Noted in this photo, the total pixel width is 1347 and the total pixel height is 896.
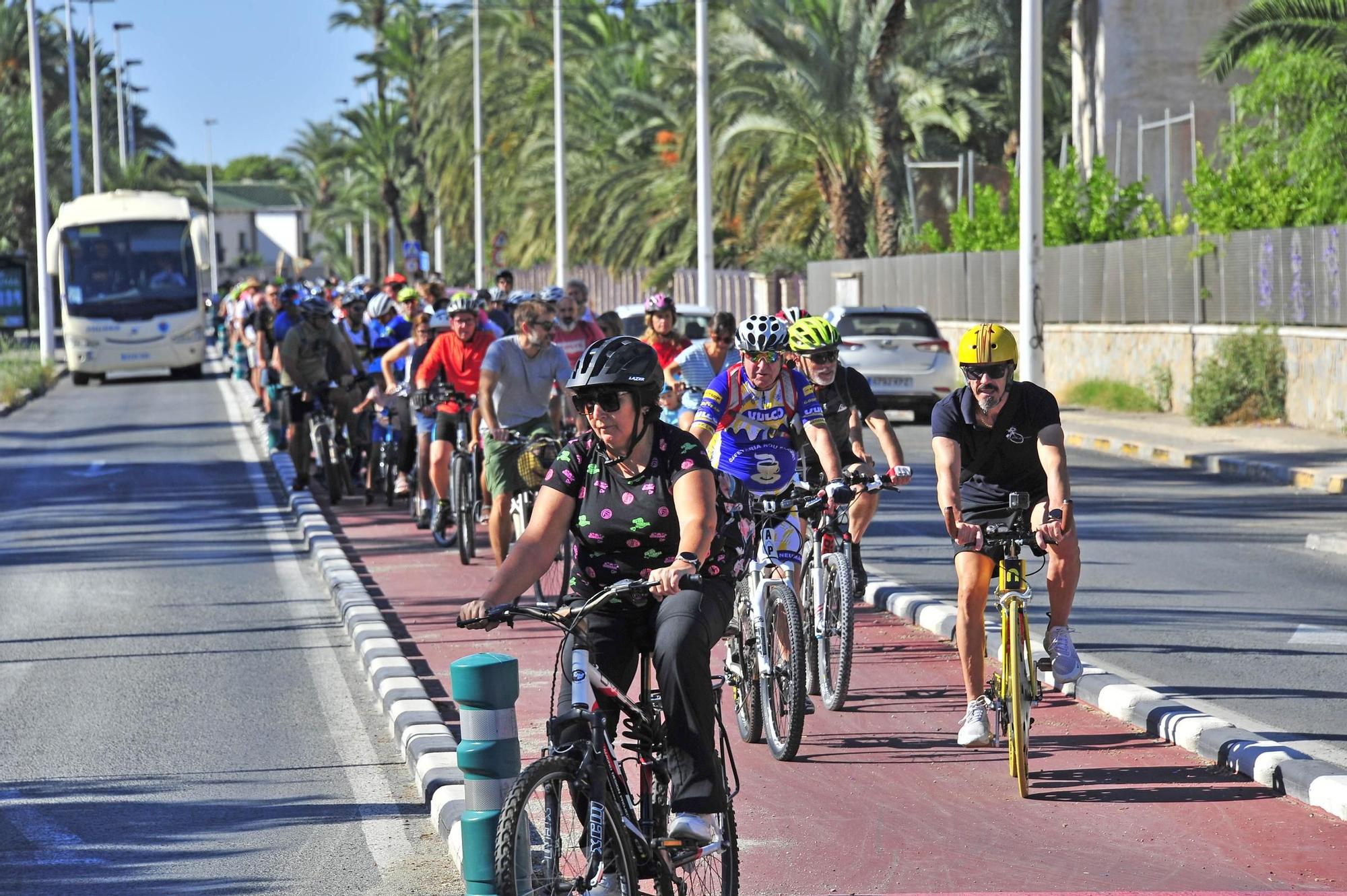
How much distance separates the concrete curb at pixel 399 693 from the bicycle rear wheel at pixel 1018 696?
6.58 ft

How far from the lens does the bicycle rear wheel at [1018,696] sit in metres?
7.03

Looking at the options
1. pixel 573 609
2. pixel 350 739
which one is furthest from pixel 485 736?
pixel 350 739

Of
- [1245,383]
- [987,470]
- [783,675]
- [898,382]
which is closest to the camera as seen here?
[987,470]

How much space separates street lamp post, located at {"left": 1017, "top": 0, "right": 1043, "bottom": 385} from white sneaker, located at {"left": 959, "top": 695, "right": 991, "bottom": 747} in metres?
15.0

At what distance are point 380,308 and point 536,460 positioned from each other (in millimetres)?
7974

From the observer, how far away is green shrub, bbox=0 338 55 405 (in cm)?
3544

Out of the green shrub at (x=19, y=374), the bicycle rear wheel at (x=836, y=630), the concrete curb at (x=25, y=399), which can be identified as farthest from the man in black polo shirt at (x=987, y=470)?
the green shrub at (x=19, y=374)

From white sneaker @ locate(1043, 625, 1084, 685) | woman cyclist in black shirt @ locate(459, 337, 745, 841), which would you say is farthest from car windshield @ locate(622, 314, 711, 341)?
woman cyclist in black shirt @ locate(459, 337, 745, 841)

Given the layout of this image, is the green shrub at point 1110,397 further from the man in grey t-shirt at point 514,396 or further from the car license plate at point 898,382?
the man in grey t-shirt at point 514,396

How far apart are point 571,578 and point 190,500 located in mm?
14227

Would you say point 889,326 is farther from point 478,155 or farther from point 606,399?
point 478,155

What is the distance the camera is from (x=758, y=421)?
880cm

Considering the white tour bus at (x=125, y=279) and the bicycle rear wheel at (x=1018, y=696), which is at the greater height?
the white tour bus at (x=125, y=279)

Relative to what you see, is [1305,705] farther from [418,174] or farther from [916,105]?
[418,174]
